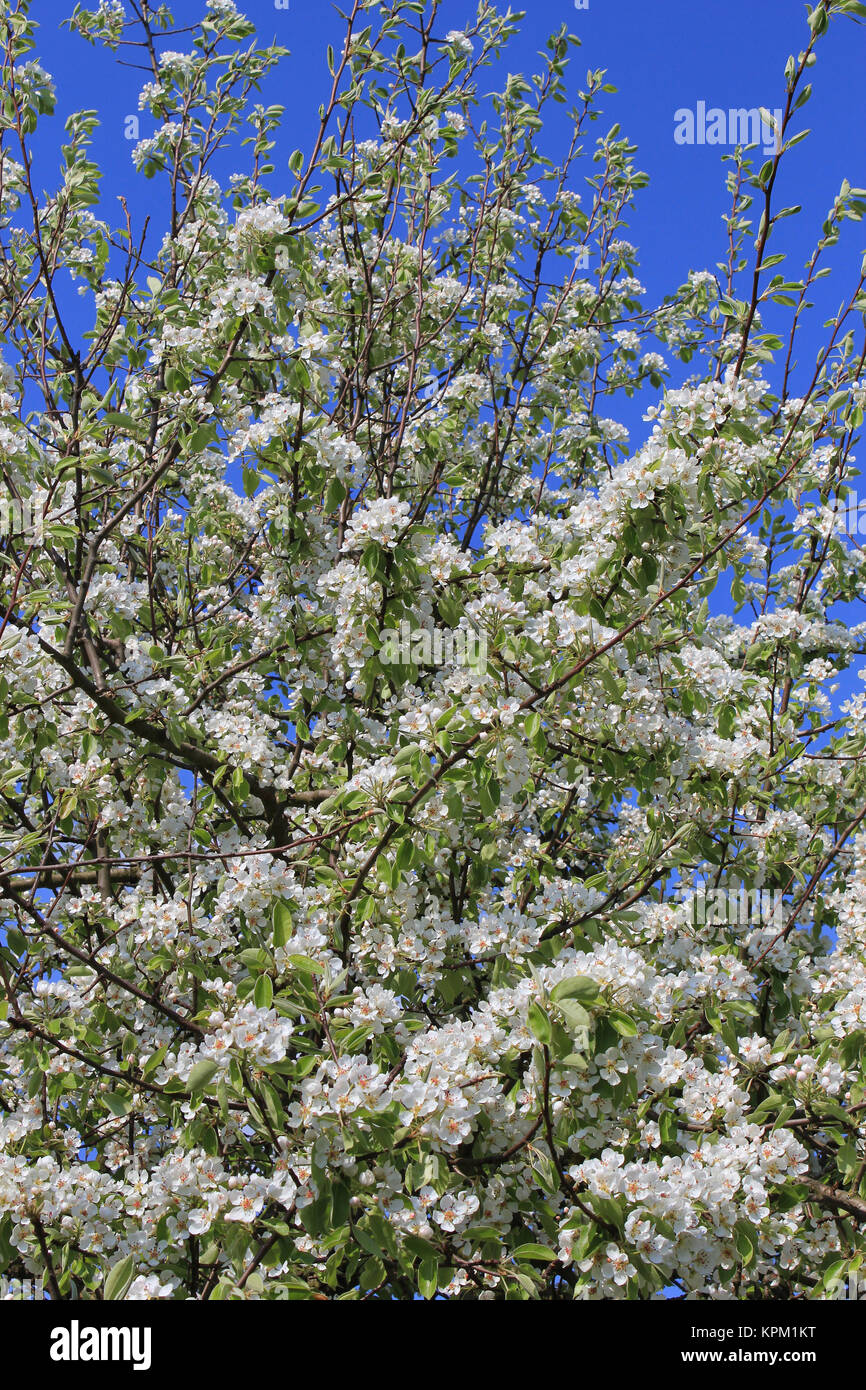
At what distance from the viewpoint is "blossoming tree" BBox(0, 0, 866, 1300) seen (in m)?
2.31

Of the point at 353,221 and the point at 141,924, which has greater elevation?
the point at 353,221

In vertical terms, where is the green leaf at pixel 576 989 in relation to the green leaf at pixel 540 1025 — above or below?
above

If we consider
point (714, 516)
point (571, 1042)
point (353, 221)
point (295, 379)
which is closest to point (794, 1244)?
point (571, 1042)

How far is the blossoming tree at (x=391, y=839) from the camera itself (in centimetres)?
231

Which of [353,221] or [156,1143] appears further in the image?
[353,221]

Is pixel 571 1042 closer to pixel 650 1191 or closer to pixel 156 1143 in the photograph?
pixel 650 1191

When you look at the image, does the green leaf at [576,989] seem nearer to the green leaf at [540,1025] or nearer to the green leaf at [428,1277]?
the green leaf at [540,1025]

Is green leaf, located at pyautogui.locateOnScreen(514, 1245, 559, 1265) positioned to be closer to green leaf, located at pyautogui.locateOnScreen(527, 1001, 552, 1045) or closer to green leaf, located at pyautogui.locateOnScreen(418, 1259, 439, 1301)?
green leaf, located at pyautogui.locateOnScreen(418, 1259, 439, 1301)

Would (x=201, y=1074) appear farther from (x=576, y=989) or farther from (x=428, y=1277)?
(x=576, y=989)

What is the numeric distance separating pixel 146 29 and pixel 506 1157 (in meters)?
6.01

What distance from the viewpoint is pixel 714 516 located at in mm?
2912

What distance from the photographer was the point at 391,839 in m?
2.73

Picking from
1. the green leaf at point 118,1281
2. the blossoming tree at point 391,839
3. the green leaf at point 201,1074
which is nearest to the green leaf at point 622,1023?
the blossoming tree at point 391,839

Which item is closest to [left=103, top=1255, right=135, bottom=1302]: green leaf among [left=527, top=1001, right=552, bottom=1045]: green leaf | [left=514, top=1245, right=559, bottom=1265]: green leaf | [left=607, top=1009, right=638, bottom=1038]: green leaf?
[left=514, top=1245, right=559, bottom=1265]: green leaf
